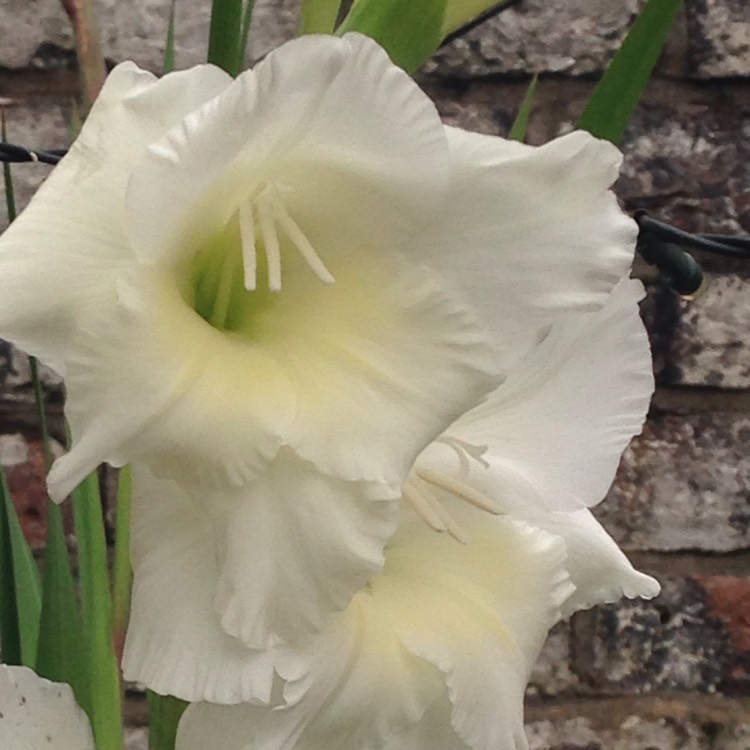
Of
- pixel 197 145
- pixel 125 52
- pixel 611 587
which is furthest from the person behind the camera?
pixel 125 52

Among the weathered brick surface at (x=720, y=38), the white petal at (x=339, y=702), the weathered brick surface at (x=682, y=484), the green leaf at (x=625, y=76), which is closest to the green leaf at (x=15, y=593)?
the white petal at (x=339, y=702)

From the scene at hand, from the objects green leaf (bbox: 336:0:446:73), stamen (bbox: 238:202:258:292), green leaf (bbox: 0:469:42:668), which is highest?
green leaf (bbox: 336:0:446:73)

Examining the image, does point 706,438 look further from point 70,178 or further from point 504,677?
point 70,178

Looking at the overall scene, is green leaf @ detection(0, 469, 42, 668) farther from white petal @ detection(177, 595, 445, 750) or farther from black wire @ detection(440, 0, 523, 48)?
black wire @ detection(440, 0, 523, 48)

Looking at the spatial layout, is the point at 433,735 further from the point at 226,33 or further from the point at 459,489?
the point at 226,33

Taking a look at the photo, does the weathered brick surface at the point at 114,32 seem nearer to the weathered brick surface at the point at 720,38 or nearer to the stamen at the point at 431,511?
the weathered brick surface at the point at 720,38

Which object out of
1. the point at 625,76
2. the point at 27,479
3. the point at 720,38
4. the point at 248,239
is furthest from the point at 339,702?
the point at 720,38

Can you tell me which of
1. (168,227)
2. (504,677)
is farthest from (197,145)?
(504,677)

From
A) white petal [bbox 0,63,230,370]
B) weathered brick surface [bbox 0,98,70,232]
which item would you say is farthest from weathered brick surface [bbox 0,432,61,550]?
white petal [bbox 0,63,230,370]
